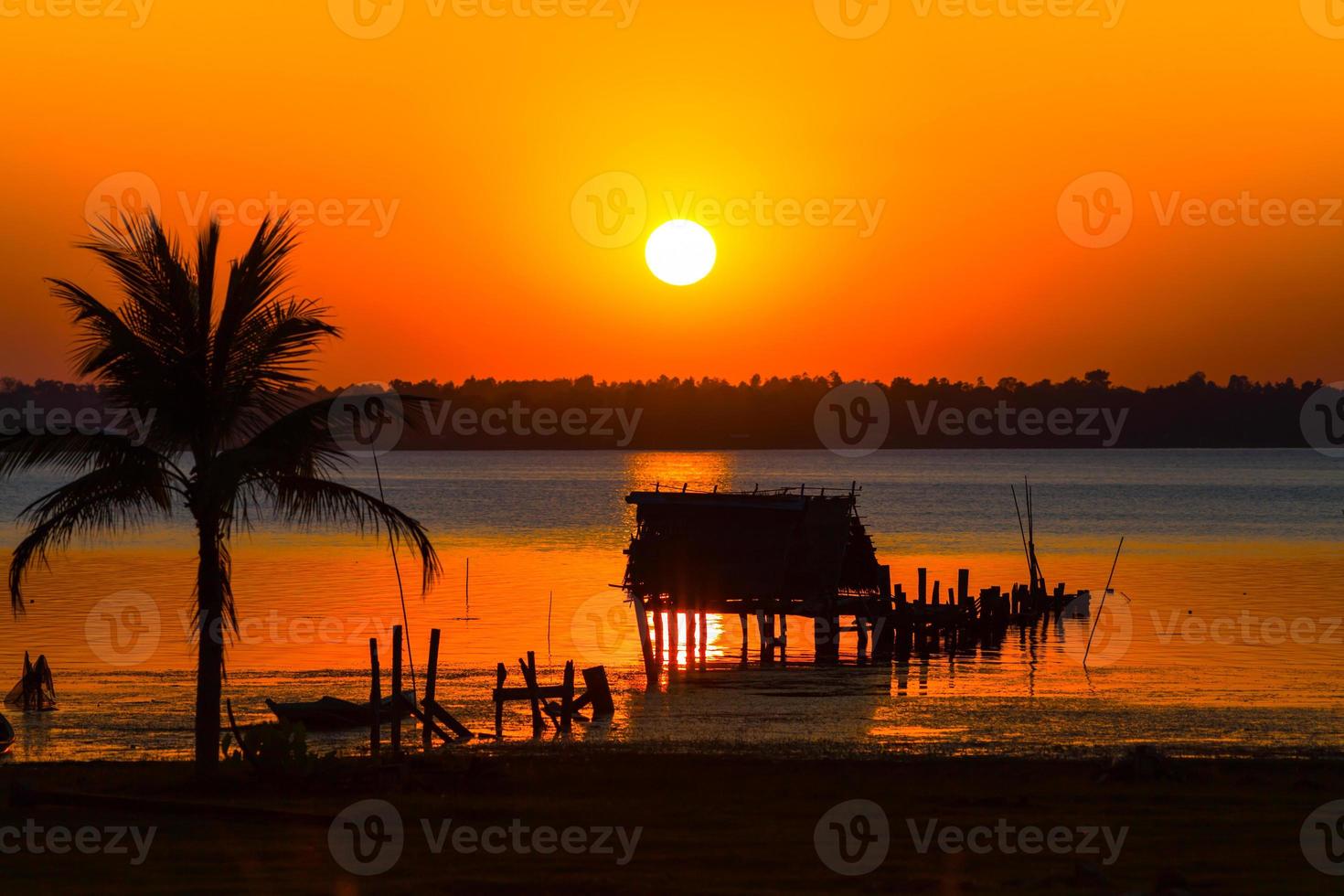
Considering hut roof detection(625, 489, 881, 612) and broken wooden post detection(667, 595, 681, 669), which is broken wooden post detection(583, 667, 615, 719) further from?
hut roof detection(625, 489, 881, 612)

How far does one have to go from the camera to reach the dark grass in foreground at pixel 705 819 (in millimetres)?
12977

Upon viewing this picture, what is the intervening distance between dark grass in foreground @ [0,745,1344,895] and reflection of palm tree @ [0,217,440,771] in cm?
277

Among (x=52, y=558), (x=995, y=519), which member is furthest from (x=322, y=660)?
(x=995, y=519)

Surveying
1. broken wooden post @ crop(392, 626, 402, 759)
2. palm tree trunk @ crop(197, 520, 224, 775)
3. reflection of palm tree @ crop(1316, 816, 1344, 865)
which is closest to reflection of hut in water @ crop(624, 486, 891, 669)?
broken wooden post @ crop(392, 626, 402, 759)

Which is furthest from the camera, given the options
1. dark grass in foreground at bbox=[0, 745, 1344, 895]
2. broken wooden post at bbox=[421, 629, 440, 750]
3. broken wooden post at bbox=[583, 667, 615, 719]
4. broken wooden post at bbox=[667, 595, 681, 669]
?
broken wooden post at bbox=[667, 595, 681, 669]

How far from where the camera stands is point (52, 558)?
7856 cm

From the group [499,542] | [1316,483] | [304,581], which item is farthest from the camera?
[1316,483]

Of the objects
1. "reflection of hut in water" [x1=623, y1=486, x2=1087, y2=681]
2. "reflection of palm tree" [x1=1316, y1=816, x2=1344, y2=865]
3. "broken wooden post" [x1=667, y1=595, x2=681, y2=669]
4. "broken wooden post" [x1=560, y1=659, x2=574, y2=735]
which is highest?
"reflection of hut in water" [x1=623, y1=486, x2=1087, y2=681]

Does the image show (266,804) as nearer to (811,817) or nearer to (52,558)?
(811,817)

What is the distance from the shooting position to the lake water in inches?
1124

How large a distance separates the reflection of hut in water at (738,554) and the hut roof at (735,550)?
3 centimetres

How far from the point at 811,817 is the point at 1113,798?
4068mm

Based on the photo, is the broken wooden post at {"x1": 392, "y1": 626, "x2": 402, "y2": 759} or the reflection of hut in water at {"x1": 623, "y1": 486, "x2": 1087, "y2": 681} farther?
the reflection of hut in water at {"x1": 623, "y1": 486, "x2": 1087, "y2": 681}

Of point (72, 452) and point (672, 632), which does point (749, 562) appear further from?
point (72, 452)
